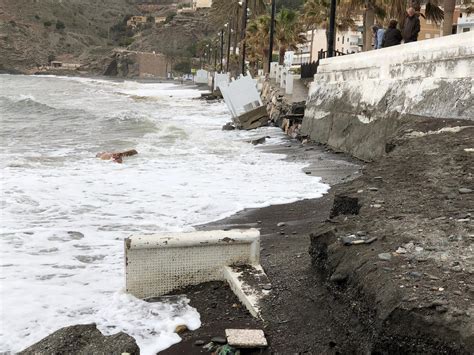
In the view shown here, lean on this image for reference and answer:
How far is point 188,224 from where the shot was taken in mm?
7574

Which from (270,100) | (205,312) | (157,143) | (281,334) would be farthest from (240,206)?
(270,100)

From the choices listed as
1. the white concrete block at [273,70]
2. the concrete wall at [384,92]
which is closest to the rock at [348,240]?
the concrete wall at [384,92]

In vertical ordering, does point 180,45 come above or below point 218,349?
above

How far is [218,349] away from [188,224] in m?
3.77

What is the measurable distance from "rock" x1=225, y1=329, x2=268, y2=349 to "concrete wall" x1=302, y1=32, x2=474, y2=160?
19.7ft

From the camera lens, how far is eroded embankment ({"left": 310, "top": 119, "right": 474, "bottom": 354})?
2.99 m

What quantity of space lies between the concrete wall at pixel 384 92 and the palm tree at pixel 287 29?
3120 cm

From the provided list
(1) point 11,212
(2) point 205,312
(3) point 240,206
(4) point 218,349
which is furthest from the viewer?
(3) point 240,206

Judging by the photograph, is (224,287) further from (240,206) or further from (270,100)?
(270,100)

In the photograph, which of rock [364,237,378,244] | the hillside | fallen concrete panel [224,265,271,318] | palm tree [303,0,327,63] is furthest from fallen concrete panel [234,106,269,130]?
the hillside

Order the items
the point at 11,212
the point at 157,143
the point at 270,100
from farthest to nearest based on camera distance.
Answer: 1. the point at 270,100
2. the point at 157,143
3. the point at 11,212

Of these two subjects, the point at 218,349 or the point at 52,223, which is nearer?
the point at 218,349

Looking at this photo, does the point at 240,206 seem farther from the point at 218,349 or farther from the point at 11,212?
the point at 218,349

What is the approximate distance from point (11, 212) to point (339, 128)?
1001 cm
